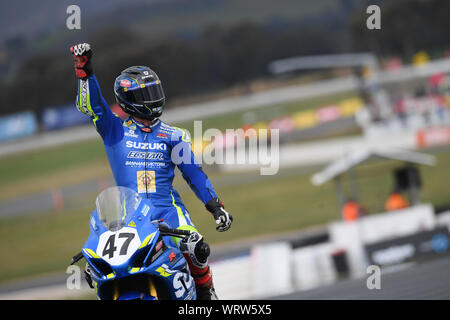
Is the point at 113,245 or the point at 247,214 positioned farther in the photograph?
the point at 247,214

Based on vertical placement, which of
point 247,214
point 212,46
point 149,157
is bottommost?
point 247,214

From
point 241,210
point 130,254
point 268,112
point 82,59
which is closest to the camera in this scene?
point 130,254

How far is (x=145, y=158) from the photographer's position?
5.72 meters

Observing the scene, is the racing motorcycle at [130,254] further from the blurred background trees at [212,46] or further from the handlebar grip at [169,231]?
the blurred background trees at [212,46]

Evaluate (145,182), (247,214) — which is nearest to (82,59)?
(145,182)

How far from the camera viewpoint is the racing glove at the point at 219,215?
571 centimetres

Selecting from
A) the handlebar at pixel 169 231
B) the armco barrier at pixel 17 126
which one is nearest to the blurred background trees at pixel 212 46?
the armco barrier at pixel 17 126

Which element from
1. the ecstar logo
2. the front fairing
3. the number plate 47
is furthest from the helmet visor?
the number plate 47

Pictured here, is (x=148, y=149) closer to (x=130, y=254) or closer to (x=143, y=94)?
(x=143, y=94)

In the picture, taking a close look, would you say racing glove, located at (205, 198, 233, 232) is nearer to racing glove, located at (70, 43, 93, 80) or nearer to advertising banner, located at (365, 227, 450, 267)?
racing glove, located at (70, 43, 93, 80)

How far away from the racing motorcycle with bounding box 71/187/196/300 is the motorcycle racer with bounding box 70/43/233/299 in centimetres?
68

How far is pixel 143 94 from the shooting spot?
5746 mm

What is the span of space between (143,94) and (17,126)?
55.6 meters
